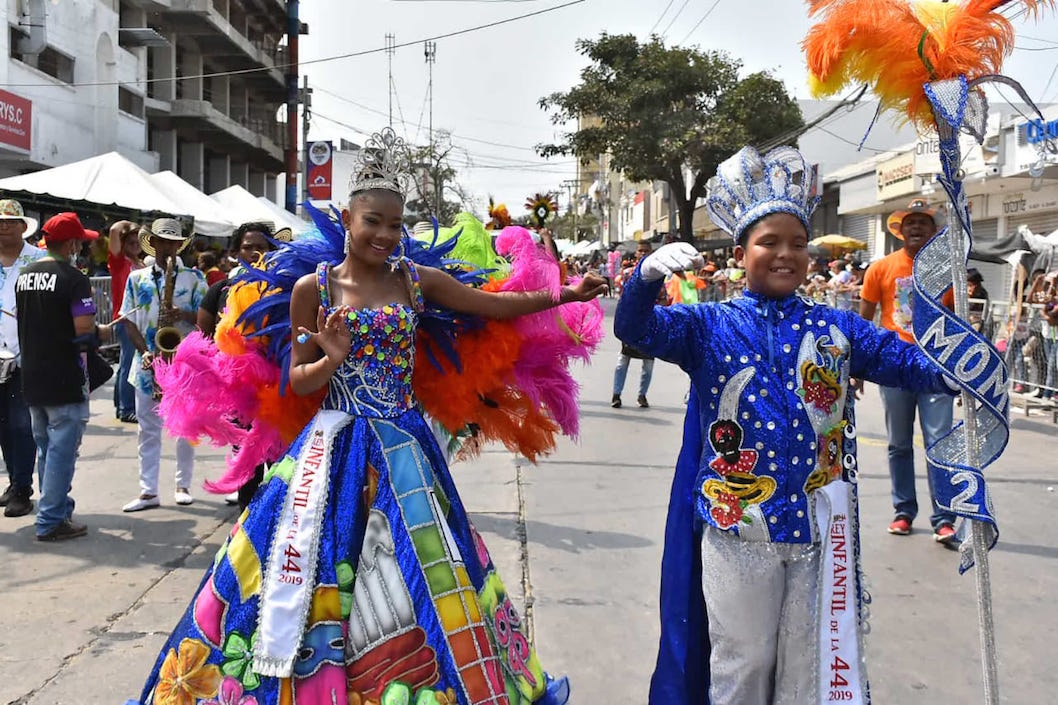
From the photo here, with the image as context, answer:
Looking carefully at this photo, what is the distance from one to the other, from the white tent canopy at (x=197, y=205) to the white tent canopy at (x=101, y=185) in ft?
2.52

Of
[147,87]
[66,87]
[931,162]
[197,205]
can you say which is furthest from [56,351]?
[147,87]

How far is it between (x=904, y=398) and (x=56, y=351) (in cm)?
492

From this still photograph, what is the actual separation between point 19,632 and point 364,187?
2.66 m

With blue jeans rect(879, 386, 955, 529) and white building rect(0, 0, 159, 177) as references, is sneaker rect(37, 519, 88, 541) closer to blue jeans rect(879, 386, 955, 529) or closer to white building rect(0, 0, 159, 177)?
blue jeans rect(879, 386, 955, 529)

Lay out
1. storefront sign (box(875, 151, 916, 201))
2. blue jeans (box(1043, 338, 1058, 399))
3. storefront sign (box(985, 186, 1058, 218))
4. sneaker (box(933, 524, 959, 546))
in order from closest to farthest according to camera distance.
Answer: sneaker (box(933, 524, 959, 546))
blue jeans (box(1043, 338, 1058, 399))
storefront sign (box(985, 186, 1058, 218))
storefront sign (box(875, 151, 916, 201))

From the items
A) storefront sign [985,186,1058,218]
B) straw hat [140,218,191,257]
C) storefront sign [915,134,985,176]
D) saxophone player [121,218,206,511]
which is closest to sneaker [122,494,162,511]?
saxophone player [121,218,206,511]

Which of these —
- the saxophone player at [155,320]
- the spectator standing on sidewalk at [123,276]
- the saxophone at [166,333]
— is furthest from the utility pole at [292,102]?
the saxophone at [166,333]

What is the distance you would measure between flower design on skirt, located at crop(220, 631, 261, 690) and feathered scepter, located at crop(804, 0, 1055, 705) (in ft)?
6.73

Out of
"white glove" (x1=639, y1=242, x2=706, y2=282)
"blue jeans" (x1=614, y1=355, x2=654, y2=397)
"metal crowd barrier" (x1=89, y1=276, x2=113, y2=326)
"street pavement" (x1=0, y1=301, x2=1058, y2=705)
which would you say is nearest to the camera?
"white glove" (x1=639, y1=242, x2=706, y2=282)

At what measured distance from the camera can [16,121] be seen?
17.9 m

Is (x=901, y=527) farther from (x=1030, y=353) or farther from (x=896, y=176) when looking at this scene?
(x=896, y=176)

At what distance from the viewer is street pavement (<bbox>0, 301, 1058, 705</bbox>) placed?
386cm

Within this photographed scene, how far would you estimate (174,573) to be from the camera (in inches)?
200

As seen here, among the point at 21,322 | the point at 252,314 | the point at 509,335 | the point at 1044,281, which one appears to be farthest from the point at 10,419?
the point at 1044,281
